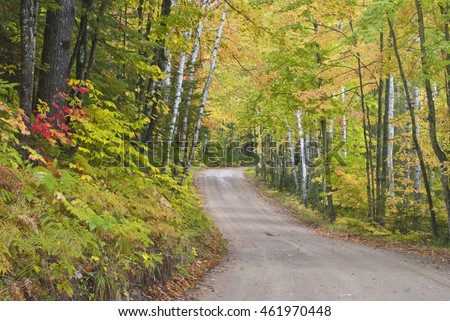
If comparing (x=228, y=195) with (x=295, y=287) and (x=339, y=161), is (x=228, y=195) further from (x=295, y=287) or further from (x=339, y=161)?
(x=295, y=287)

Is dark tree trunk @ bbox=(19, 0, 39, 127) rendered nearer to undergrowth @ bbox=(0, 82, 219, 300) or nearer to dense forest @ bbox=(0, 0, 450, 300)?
dense forest @ bbox=(0, 0, 450, 300)

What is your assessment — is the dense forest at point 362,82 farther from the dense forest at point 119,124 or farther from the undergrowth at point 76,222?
the undergrowth at point 76,222

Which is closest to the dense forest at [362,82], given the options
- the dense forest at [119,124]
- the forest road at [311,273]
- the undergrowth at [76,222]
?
the dense forest at [119,124]

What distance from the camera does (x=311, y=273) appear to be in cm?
878

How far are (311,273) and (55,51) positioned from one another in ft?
21.4

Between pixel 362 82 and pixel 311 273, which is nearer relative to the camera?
pixel 311 273

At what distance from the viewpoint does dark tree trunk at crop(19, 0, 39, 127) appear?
18.4 feet

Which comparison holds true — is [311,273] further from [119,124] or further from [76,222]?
[76,222]

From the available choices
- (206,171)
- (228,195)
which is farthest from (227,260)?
(206,171)

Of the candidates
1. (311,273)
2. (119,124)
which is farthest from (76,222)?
(311,273)

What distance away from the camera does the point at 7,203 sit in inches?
182

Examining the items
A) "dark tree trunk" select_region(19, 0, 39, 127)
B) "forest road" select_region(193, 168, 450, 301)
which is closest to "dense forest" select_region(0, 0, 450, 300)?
"dark tree trunk" select_region(19, 0, 39, 127)

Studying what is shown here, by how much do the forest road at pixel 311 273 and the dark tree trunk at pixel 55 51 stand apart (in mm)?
4078

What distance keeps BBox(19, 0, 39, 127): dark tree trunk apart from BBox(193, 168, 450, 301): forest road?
3.88m
